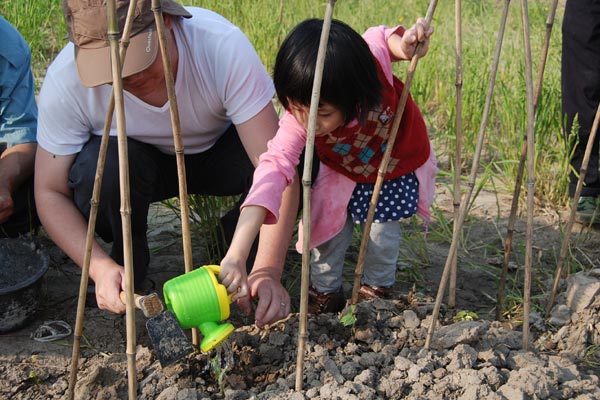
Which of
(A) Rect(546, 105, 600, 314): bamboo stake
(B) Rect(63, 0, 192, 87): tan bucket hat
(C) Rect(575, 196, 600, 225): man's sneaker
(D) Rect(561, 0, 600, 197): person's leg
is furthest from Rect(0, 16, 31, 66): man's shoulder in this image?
(C) Rect(575, 196, 600, 225): man's sneaker

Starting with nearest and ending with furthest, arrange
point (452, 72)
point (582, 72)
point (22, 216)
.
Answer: point (22, 216) → point (582, 72) → point (452, 72)

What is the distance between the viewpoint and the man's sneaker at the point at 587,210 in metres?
2.73

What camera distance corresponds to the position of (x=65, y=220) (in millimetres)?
2008

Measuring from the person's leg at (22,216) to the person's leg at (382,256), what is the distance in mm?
1134

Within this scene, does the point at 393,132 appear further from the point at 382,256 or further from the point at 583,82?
the point at 583,82

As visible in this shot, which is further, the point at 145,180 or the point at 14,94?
the point at 14,94

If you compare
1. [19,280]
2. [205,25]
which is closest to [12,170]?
[19,280]

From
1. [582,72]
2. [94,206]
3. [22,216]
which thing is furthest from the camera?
[582,72]

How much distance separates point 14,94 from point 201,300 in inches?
49.7

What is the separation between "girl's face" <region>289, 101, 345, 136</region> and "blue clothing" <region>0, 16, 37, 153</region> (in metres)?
1.09

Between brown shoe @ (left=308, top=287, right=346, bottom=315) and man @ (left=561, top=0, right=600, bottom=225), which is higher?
man @ (left=561, top=0, right=600, bottom=225)

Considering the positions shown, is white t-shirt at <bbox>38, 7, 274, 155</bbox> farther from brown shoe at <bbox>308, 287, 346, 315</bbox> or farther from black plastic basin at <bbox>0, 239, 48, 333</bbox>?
brown shoe at <bbox>308, 287, 346, 315</bbox>

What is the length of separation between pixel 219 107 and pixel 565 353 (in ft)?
3.82

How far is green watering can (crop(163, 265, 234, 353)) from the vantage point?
1553mm
